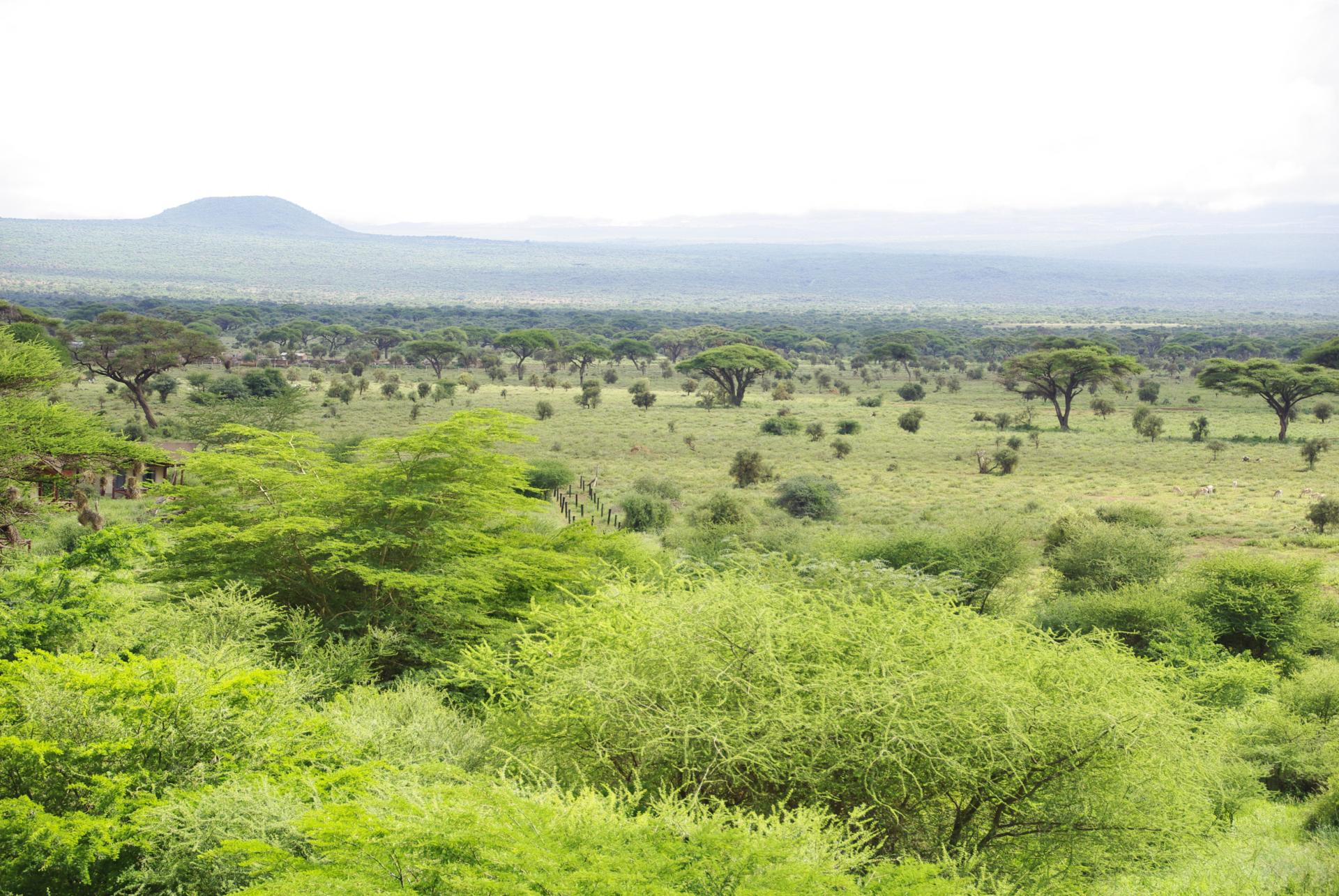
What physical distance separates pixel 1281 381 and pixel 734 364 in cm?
2997

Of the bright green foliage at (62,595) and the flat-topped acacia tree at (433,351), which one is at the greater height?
the flat-topped acacia tree at (433,351)

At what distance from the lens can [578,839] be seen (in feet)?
18.6

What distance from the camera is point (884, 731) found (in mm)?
7199

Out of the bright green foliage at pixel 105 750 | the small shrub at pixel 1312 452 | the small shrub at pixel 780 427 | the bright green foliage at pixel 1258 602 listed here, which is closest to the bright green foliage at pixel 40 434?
the bright green foliage at pixel 105 750

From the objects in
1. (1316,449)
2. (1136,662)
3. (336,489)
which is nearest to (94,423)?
(336,489)

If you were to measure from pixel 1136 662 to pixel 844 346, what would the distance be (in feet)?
341

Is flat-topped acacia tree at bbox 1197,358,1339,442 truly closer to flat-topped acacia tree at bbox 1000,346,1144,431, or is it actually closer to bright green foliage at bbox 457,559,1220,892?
flat-topped acacia tree at bbox 1000,346,1144,431

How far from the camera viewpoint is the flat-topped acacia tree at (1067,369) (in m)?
52.4

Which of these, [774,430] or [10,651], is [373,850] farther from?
[774,430]

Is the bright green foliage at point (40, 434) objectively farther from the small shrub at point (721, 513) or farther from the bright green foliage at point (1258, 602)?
the bright green foliage at point (1258, 602)

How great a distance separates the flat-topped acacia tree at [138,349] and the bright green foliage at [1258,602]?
43.7 m

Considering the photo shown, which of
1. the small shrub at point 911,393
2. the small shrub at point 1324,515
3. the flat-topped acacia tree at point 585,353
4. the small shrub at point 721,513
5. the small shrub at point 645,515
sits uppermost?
the flat-topped acacia tree at point 585,353

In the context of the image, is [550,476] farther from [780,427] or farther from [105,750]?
[105,750]

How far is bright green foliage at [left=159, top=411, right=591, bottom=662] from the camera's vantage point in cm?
1349
